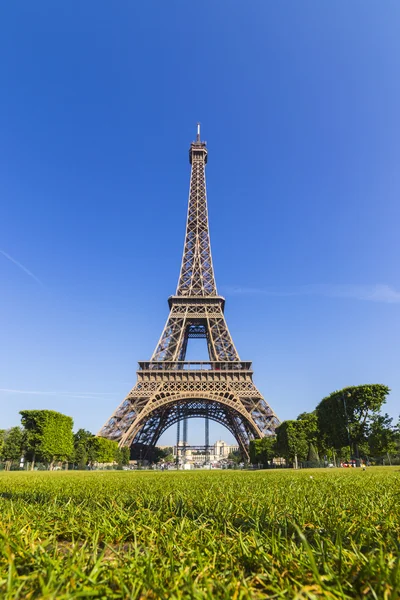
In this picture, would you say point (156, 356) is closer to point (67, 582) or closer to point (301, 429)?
point (301, 429)

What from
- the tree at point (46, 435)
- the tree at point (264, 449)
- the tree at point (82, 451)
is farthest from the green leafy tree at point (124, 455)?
the tree at point (264, 449)

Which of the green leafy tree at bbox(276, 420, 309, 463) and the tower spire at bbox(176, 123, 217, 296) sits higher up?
the tower spire at bbox(176, 123, 217, 296)

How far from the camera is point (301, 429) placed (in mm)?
31344

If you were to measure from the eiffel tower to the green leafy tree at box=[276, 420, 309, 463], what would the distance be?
305 centimetres

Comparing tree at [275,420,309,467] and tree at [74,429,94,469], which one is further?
tree at [74,429,94,469]

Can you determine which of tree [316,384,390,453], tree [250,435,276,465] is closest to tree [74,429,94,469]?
tree [250,435,276,465]

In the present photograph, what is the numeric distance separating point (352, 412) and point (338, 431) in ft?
7.29

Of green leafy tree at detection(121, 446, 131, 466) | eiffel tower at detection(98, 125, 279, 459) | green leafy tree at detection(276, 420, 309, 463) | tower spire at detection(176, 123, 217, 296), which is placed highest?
tower spire at detection(176, 123, 217, 296)

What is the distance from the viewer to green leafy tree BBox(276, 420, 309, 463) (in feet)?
96.9

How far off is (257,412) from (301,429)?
17.1 feet

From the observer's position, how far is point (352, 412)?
31516 mm

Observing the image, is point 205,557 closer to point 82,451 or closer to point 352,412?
point 352,412

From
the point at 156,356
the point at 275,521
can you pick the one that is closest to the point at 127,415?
the point at 156,356

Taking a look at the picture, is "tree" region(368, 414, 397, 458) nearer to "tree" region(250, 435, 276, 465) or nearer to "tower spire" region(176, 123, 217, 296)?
"tree" region(250, 435, 276, 465)
